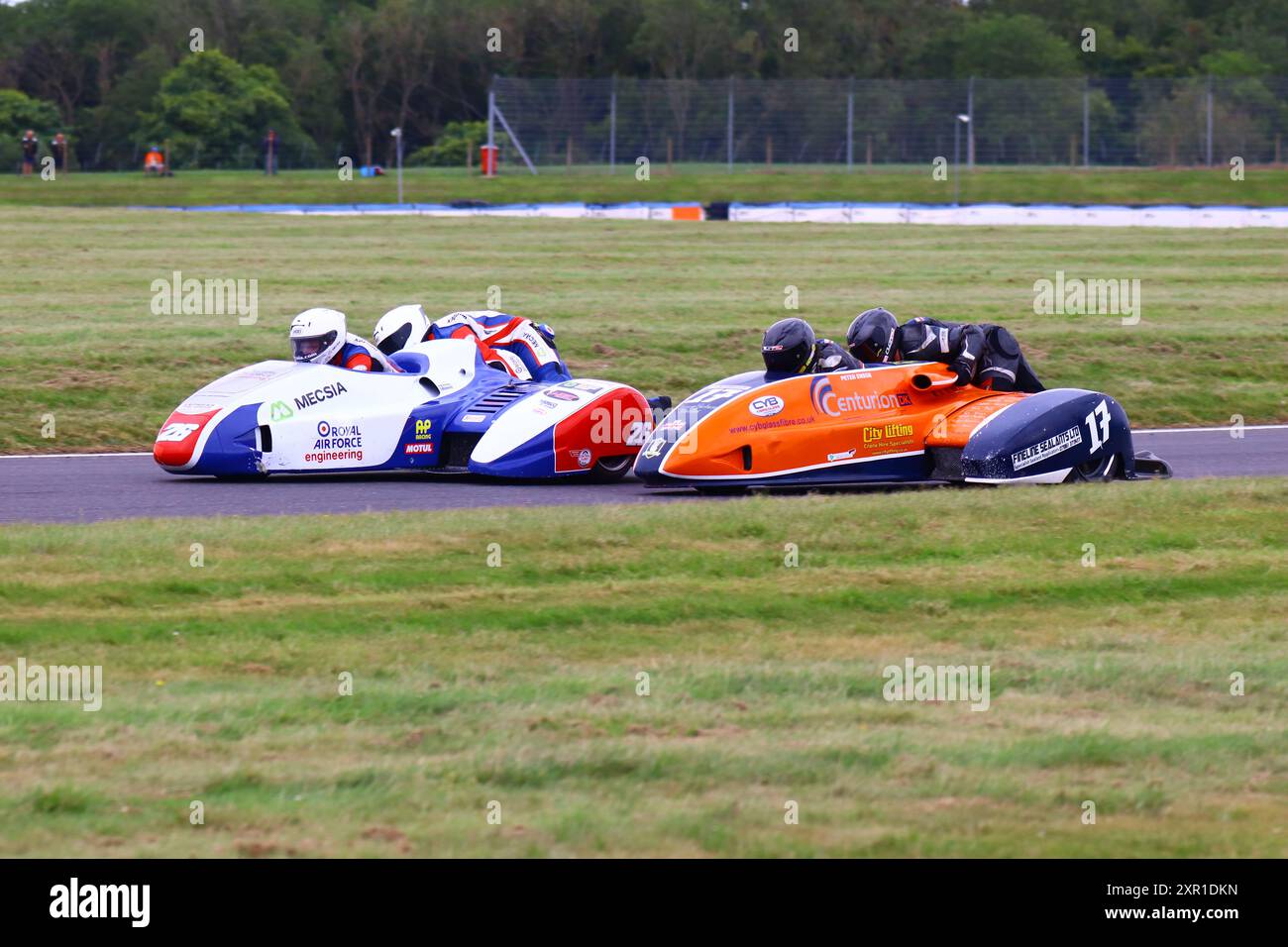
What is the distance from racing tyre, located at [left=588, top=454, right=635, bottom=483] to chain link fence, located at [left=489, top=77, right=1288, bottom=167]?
31679 millimetres

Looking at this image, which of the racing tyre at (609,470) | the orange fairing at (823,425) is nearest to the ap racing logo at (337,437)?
the racing tyre at (609,470)

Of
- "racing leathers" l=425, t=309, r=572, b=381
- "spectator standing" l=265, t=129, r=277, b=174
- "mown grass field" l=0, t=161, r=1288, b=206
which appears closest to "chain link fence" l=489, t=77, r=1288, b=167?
"mown grass field" l=0, t=161, r=1288, b=206

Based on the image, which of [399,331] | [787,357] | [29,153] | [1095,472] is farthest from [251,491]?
[29,153]

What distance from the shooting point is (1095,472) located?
1205 cm

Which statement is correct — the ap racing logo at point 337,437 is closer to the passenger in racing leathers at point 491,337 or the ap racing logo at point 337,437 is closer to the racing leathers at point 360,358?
the racing leathers at point 360,358

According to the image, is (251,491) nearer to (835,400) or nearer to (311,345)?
(311,345)

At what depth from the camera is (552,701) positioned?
693 centimetres

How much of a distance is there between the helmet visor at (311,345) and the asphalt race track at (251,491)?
832 mm

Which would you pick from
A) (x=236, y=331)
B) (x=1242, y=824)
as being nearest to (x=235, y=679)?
(x=1242, y=824)

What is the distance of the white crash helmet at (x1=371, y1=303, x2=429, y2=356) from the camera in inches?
525

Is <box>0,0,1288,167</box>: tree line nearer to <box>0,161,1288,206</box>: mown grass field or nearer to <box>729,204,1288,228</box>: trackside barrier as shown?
<box>0,161,1288,206</box>: mown grass field

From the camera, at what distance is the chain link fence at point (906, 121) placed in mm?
43625

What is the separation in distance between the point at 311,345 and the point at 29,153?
140 feet
